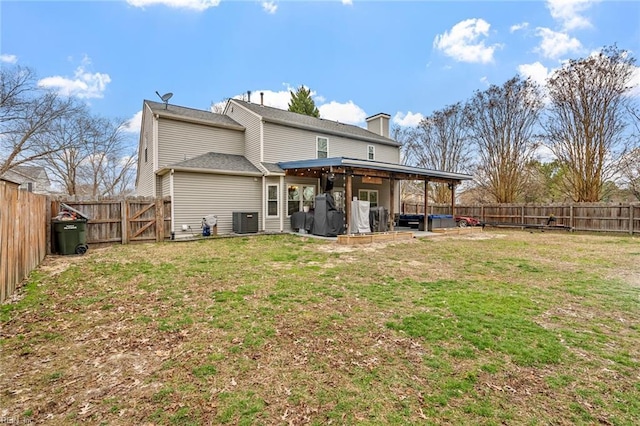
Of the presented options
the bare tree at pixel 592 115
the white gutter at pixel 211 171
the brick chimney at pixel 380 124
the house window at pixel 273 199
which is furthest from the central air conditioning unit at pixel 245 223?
the bare tree at pixel 592 115

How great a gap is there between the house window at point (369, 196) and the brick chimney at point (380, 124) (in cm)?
469

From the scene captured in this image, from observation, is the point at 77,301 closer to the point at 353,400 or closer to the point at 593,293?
the point at 353,400

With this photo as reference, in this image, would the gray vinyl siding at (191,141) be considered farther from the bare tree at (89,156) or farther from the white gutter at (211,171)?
the bare tree at (89,156)

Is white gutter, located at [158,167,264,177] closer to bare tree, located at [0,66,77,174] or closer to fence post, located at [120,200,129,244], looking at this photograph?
fence post, located at [120,200,129,244]

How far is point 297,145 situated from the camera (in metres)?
14.5

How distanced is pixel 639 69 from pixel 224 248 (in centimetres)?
2088

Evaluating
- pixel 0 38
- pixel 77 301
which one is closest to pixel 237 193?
pixel 77 301

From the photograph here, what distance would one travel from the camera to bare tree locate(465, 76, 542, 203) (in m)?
18.1

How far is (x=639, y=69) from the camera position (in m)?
14.4

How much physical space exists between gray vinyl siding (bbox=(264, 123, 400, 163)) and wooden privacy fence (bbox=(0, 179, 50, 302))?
8.40m

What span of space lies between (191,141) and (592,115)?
2035 centimetres

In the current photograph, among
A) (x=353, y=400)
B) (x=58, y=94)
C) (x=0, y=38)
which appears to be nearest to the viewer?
(x=353, y=400)

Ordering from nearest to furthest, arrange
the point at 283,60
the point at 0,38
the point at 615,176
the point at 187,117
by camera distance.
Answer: the point at 187,117 < the point at 0,38 < the point at 615,176 < the point at 283,60

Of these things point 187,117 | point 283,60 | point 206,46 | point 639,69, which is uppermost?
point 283,60
